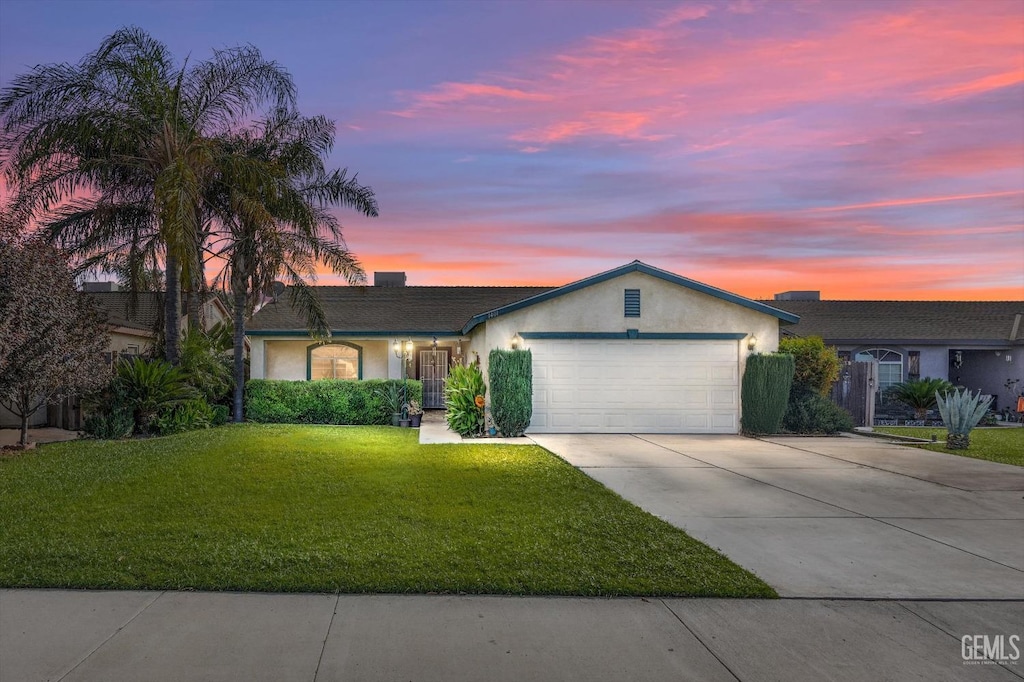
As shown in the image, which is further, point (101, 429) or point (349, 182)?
point (349, 182)

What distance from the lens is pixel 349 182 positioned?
57.9 feet

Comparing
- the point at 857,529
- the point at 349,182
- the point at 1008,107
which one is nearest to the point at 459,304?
the point at 349,182

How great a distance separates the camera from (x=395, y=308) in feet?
74.2

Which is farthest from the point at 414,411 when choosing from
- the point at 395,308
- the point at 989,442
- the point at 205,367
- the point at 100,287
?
the point at 100,287

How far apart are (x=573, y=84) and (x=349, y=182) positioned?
23.4 ft

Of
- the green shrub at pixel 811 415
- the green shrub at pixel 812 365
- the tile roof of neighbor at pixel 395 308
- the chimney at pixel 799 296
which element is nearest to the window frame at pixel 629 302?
the green shrub at pixel 812 365

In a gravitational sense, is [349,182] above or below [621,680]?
above

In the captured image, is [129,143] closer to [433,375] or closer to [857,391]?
[433,375]

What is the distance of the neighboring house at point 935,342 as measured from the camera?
69.3ft

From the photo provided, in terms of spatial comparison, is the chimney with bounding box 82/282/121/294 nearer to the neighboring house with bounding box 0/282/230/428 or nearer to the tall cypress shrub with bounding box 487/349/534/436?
the neighboring house with bounding box 0/282/230/428

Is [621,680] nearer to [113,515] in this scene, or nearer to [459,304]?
[113,515]

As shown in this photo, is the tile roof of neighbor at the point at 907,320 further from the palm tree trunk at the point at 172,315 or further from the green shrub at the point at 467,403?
the palm tree trunk at the point at 172,315

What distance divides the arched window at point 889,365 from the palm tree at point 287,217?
17.4 metres

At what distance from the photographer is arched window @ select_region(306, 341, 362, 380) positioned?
21.2 metres
